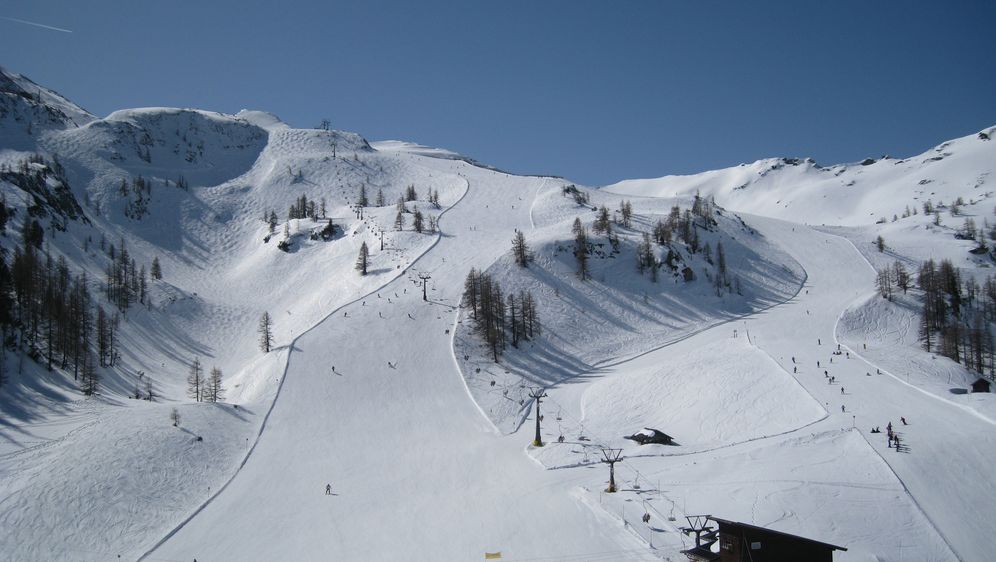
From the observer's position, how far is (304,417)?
53375 millimetres

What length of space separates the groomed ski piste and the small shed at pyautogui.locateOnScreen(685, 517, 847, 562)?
3.97 metres

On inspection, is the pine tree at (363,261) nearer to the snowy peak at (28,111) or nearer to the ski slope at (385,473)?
the ski slope at (385,473)

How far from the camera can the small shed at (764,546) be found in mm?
23625

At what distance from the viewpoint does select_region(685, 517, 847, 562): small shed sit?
77.5 feet

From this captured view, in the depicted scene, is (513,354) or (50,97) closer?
(513,354)

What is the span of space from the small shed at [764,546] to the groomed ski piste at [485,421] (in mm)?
3972

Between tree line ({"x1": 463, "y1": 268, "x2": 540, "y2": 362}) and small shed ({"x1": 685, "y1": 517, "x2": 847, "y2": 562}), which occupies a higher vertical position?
tree line ({"x1": 463, "y1": 268, "x2": 540, "y2": 362})

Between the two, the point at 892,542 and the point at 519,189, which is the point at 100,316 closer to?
the point at 892,542

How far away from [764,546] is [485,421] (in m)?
32.7

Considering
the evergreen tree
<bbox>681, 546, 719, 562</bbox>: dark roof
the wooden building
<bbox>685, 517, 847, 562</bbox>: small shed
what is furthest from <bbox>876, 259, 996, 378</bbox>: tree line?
<bbox>681, 546, 719, 562</bbox>: dark roof

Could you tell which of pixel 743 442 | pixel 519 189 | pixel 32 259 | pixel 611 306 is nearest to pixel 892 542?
pixel 743 442

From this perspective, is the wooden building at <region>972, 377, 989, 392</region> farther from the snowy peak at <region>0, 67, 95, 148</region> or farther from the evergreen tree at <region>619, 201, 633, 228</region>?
the snowy peak at <region>0, 67, 95, 148</region>

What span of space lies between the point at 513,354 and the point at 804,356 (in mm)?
31914

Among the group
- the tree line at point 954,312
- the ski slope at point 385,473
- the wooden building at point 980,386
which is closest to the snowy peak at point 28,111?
the ski slope at point 385,473
